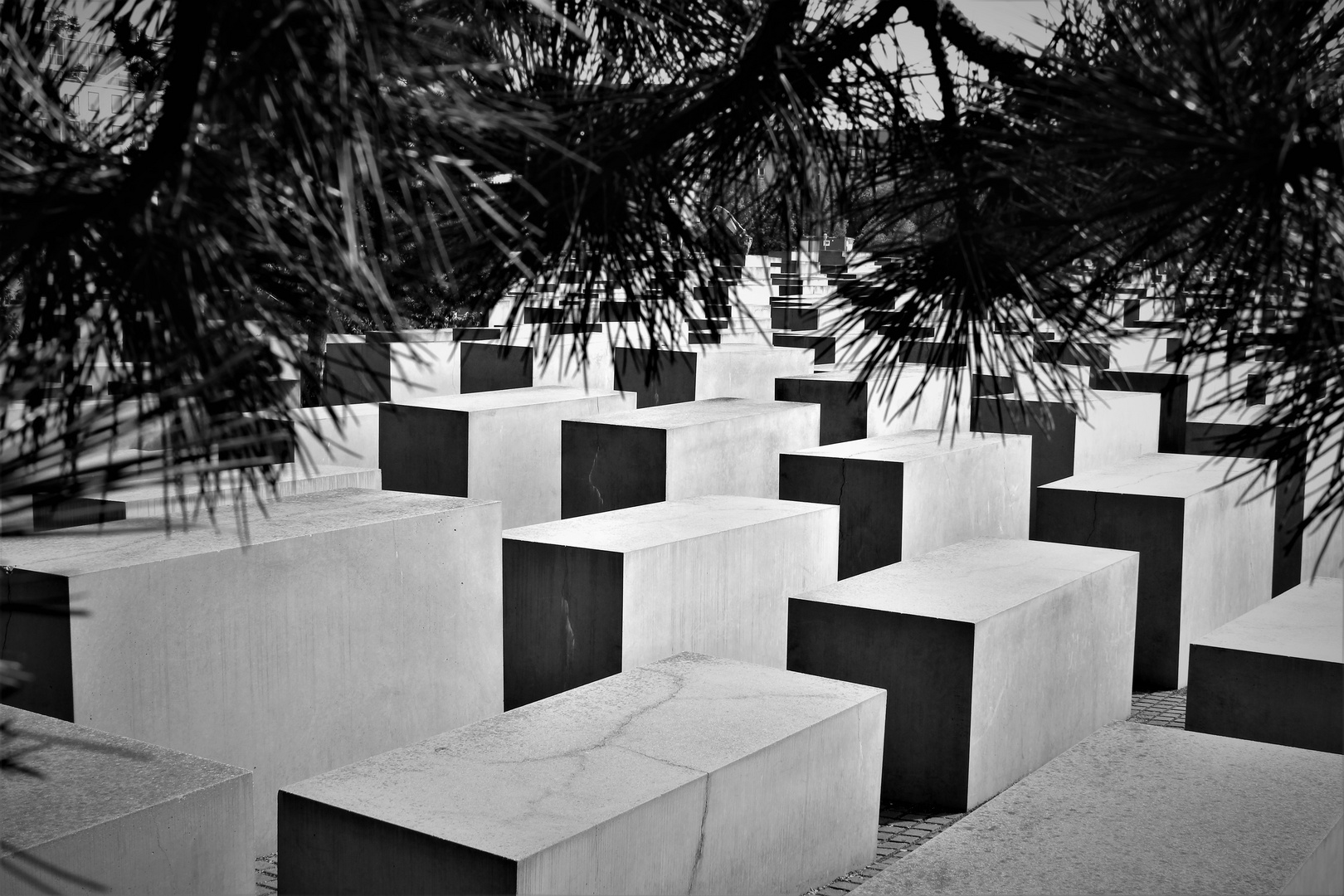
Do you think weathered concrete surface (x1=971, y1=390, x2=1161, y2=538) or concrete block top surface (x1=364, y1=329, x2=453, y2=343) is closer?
concrete block top surface (x1=364, y1=329, x2=453, y2=343)

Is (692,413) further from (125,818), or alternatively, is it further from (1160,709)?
(125,818)

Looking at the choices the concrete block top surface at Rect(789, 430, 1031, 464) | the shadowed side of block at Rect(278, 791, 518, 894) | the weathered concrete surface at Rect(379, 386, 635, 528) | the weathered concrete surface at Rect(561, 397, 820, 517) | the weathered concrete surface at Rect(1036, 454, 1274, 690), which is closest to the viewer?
the shadowed side of block at Rect(278, 791, 518, 894)

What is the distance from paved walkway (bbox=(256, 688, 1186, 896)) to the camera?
3.83 metres

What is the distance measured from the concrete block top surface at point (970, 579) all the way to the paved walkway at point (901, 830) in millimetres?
696

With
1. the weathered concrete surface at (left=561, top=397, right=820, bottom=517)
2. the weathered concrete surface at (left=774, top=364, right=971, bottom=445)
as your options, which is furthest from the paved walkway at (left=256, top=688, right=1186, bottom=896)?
the weathered concrete surface at (left=774, top=364, right=971, bottom=445)

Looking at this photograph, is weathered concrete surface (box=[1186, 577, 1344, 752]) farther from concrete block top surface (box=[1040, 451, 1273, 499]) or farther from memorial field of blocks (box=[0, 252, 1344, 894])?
concrete block top surface (box=[1040, 451, 1273, 499])

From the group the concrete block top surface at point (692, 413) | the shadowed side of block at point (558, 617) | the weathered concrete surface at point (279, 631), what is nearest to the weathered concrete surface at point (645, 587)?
the shadowed side of block at point (558, 617)

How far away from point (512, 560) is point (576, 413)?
284cm

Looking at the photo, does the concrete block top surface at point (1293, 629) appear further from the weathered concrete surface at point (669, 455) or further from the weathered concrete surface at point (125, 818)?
the weathered concrete surface at point (125, 818)

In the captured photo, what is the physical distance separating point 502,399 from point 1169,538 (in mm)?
3711

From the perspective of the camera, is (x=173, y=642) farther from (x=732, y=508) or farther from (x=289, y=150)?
(x=289, y=150)

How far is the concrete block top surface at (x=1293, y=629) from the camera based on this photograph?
439 centimetres

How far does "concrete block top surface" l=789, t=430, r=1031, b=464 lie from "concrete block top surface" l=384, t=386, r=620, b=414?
4.46ft

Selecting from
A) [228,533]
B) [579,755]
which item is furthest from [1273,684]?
[228,533]
